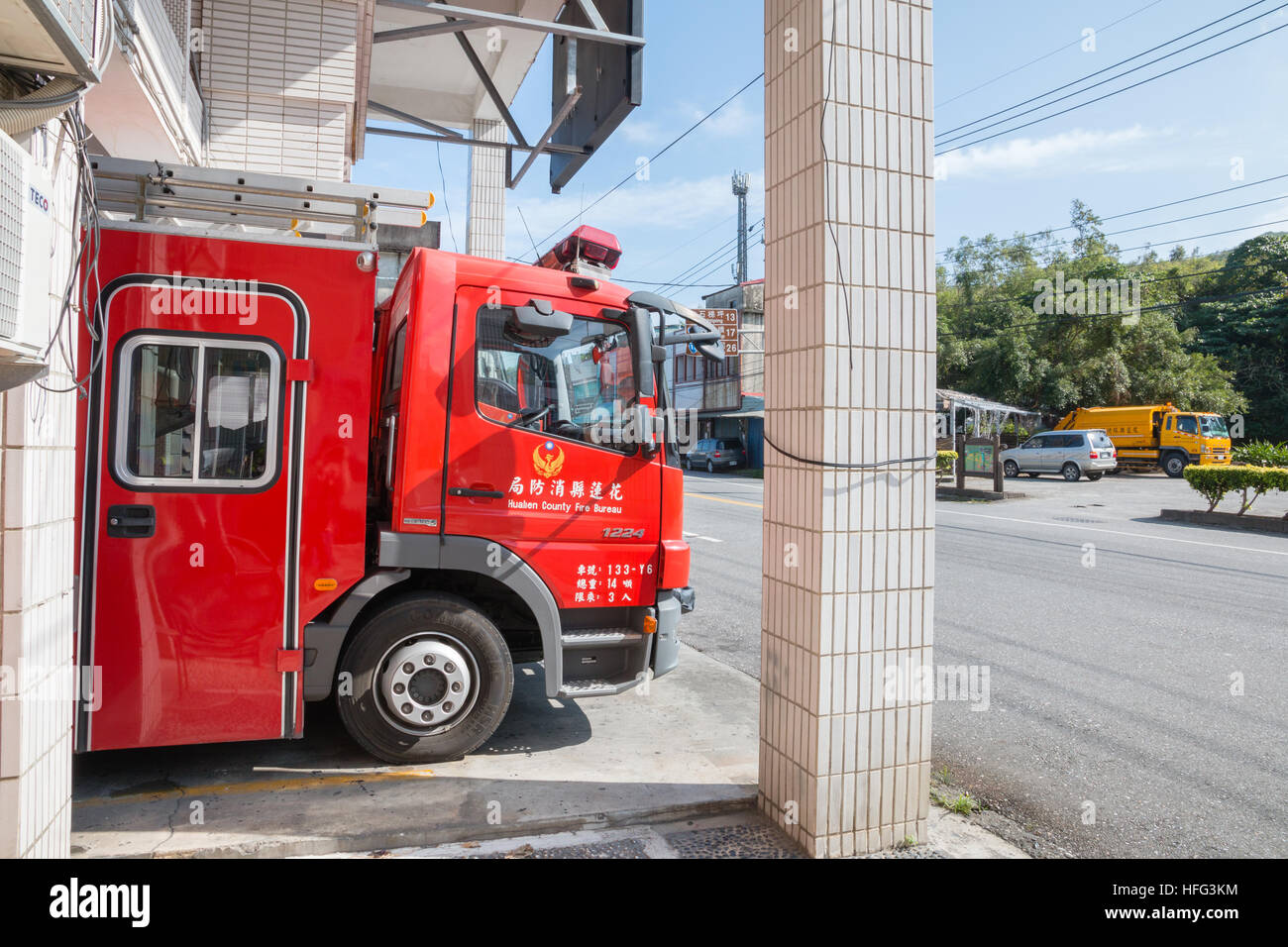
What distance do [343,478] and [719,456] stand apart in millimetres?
35250

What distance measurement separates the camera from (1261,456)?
17.6m

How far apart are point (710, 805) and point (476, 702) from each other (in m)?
1.38

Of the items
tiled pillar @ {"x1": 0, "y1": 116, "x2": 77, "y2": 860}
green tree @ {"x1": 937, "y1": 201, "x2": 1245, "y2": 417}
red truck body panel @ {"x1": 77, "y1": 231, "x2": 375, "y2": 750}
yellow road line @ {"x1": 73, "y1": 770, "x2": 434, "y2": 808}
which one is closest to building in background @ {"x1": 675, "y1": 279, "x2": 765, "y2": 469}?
green tree @ {"x1": 937, "y1": 201, "x2": 1245, "y2": 417}

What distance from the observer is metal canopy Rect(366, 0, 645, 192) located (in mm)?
5738

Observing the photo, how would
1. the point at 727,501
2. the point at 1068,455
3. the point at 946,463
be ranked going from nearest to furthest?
the point at 727,501, the point at 946,463, the point at 1068,455

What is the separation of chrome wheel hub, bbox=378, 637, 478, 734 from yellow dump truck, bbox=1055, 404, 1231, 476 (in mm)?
31460

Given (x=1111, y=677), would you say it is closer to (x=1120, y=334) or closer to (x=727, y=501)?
(x=727, y=501)

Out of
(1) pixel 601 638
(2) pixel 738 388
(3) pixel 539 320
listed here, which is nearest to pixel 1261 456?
(1) pixel 601 638

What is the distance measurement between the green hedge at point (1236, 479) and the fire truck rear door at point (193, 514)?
744 inches

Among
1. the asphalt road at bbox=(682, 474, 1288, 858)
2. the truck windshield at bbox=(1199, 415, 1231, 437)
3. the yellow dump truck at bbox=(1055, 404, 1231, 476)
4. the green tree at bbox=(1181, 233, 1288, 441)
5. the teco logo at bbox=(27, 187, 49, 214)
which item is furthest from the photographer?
the green tree at bbox=(1181, 233, 1288, 441)

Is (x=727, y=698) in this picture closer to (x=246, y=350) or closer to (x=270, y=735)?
(x=270, y=735)

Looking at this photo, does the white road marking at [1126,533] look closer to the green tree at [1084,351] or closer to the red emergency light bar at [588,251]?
the red emergency light bar at [588,251]

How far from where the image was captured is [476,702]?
443cm

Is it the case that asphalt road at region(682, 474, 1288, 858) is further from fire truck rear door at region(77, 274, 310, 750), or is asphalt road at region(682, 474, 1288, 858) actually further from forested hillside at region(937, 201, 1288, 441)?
forested hillside at region(937, 201, 1288, 441)
